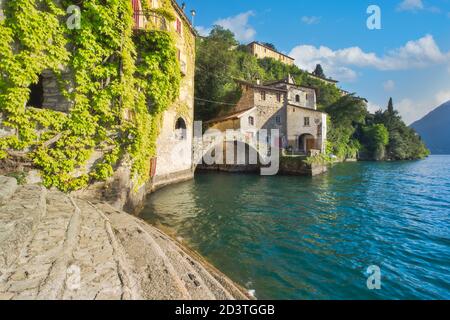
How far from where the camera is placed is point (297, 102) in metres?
40.8

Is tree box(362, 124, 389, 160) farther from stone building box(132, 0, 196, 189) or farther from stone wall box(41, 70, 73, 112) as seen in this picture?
stone wall box(41, 70, 73, 112)

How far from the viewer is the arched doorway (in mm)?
33562

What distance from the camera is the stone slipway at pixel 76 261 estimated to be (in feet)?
8.40

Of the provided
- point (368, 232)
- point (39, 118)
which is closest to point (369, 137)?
point (368, 232)

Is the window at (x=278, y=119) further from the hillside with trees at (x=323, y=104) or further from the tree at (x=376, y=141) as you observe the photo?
the tree at (x=376, y=141)

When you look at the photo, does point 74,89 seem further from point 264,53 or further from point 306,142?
point 264,53

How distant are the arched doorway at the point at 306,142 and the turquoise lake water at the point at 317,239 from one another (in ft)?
64.5

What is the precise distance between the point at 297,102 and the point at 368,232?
35610 millimetres

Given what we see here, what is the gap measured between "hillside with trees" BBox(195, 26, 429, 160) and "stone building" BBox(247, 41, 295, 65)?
264 cm

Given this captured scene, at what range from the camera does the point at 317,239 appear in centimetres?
776

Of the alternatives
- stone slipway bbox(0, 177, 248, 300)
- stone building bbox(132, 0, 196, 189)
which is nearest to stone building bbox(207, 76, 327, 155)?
stone building bbox(132, 0, 196, 189)
